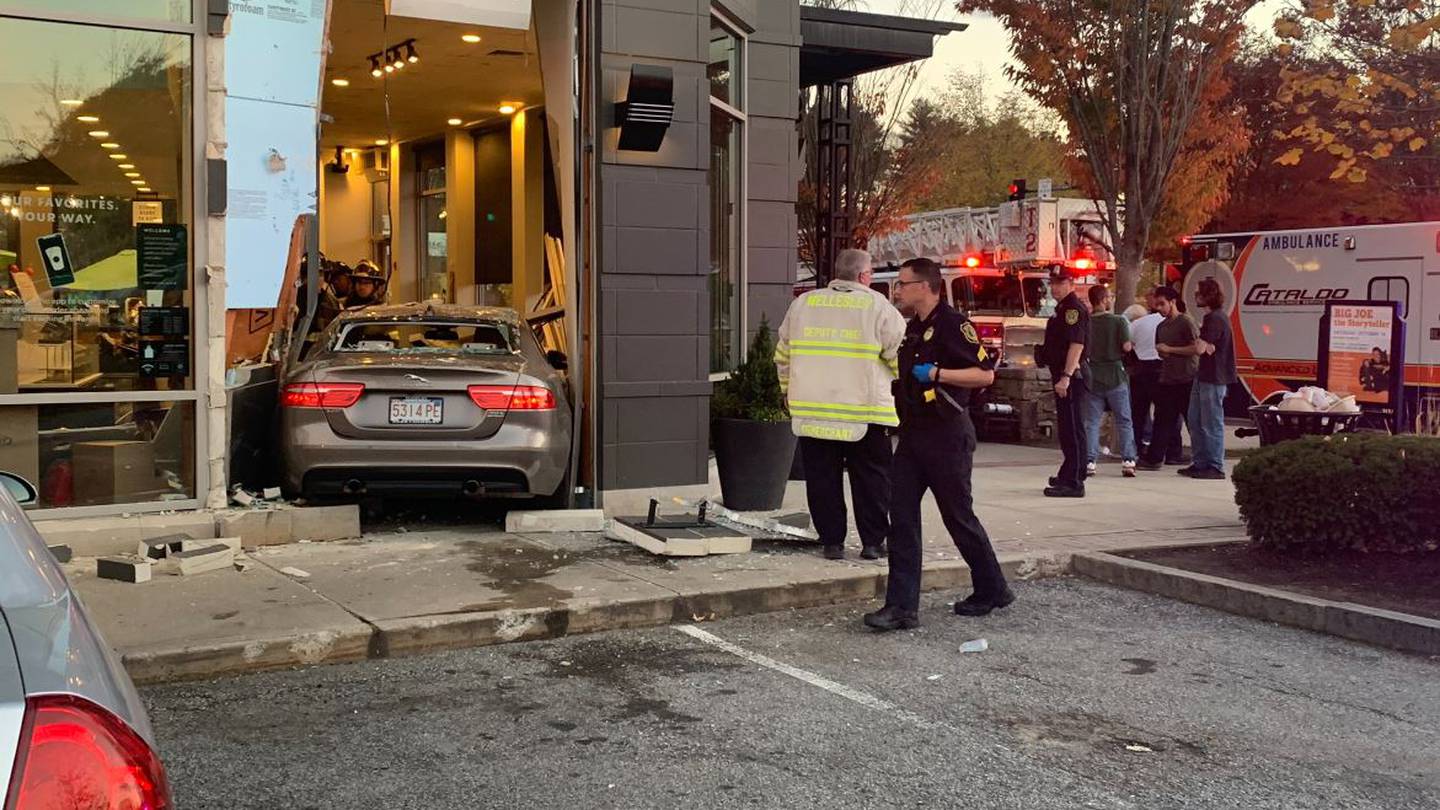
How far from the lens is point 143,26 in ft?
26.0

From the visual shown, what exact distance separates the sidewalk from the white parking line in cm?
33

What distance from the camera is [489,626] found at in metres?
6.31

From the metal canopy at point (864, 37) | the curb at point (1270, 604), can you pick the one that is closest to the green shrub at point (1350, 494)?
the curb at point (1270, 604)

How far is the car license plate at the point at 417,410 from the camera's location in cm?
821

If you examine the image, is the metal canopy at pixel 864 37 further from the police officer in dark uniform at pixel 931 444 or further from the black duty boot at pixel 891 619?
the black duty boot at pixel 891 619

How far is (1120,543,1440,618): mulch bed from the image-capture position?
23.5 feet

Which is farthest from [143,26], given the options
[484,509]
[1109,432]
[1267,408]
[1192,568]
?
[1109,432]

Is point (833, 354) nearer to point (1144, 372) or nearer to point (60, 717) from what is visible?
point (60, 717)

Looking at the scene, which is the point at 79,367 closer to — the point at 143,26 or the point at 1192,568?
the point at 143,26

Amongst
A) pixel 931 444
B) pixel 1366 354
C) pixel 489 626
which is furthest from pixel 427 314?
pixel 1366 354

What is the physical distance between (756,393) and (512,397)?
182 centimetres

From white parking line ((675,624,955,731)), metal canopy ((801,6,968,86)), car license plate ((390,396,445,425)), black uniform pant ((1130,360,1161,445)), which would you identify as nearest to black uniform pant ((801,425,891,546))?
white parking line ((675,624,955,731))

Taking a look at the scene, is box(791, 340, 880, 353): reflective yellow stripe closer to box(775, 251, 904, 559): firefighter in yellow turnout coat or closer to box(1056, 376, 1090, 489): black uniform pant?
box(775, 251, 904, 559): firefighter in yellow turnout coat

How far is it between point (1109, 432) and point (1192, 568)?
752 cm
